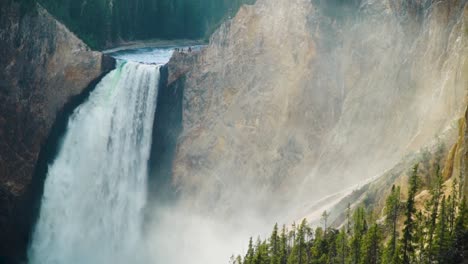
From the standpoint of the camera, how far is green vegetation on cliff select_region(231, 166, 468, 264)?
32688 mm

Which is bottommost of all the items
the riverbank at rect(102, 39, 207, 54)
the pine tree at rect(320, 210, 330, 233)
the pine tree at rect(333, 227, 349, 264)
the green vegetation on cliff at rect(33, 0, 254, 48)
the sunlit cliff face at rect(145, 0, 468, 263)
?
the pine tree at rect(333, 227, 349, 264)

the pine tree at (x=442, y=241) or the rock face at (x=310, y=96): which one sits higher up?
the rock face at (x=310, y=96)

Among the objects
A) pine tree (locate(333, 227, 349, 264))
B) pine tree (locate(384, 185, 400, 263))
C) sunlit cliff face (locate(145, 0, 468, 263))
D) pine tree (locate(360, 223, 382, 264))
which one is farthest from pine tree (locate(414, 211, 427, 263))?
sunlit cliff face (locate(145, 0, 468, 263))

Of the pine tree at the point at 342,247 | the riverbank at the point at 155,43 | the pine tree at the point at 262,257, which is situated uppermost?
the riverbank at the point at 155,43

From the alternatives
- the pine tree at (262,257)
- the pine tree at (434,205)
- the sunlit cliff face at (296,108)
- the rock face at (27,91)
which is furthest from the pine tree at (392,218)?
the rock face at (27,91)

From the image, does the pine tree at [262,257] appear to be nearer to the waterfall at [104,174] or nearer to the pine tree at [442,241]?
the pine tree at [442,241]

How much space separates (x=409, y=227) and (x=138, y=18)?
44.9 m

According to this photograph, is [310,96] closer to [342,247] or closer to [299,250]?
[299,250]

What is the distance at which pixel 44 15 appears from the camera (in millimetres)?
57344

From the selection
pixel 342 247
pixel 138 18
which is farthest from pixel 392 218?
pixel 138 18

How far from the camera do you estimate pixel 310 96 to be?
2020 inches

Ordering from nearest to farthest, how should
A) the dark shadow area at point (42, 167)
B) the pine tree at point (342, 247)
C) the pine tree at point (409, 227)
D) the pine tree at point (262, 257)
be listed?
the pine tree at point (409, 227)
the pine tree at point (342, 247)
the pine tree at point (262, 257)
the dark shadow area at point (42, 167)

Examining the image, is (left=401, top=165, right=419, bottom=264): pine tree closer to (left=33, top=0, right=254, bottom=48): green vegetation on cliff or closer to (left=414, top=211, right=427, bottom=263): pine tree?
(left=414, top=211, right=427, bottom=263): pine tree

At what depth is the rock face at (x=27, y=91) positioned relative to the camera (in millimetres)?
56281
